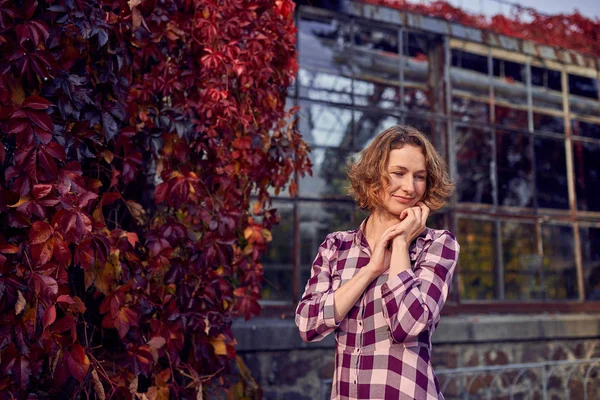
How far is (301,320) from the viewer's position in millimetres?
2008

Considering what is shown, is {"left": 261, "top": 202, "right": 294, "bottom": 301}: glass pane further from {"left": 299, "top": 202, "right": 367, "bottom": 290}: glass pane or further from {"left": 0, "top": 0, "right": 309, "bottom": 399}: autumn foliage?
{"left": 0, "top": 0, "right": 309, "bottom": 399}: autumn foliage

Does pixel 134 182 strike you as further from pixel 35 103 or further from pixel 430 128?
pixel 430 128

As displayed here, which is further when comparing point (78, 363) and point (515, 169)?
point (515, 169)

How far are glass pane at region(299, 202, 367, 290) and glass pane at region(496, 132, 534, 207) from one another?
1.56 meters

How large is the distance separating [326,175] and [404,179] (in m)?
2.84

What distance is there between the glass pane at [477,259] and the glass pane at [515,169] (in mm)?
381

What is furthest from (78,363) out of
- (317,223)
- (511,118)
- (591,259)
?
(591,259)

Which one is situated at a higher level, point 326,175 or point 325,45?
point 325,45

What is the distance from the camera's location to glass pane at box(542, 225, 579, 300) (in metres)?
5.59

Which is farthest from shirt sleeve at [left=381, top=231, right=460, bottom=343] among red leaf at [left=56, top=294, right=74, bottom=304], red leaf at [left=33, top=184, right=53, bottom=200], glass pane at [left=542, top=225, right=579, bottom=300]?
glass pane at [left=542, top=225, right=579, bottom=300]

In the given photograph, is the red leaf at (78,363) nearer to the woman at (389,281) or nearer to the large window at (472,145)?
the woman at (389,281)

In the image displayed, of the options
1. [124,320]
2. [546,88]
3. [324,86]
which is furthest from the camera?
[546,88]

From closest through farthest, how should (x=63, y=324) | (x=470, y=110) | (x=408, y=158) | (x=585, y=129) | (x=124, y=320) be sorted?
1. (x=408, y=158)
2. (x=63, y=324)
3. (x=124, y=320)
4. (x=470, y=110)
5. (x=585, y=129)

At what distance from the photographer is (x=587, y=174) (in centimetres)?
597
